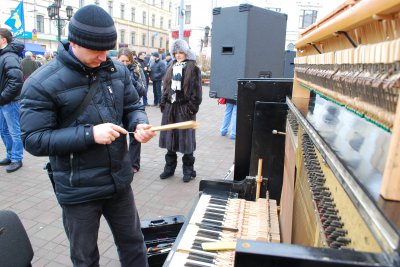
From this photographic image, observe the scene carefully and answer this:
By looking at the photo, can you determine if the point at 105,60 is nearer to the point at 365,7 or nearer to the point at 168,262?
the point at 168,262

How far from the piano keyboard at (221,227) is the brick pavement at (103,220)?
145 centimetres

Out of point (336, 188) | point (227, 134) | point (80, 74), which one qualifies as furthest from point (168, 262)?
point (227, 134)

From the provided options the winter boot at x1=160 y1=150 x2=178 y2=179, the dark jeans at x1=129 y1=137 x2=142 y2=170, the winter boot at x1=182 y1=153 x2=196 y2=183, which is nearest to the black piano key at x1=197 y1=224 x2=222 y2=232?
the winter boot at x1=182 y1=153 x2=196 y2=183

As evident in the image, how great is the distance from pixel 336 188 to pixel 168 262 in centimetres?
81

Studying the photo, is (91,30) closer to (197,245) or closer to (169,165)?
(197,245)

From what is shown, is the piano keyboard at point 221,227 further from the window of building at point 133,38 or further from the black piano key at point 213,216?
the window of building at point 133,38

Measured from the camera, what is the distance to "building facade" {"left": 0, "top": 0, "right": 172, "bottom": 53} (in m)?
36.0

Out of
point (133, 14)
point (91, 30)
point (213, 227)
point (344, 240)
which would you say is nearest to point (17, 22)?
point (91, 30)

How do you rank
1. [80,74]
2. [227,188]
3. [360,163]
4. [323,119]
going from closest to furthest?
[360,163] → [323,119] → [80,74] → [227,188]

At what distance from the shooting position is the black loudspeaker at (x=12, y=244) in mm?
2023

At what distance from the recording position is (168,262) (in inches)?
61.7

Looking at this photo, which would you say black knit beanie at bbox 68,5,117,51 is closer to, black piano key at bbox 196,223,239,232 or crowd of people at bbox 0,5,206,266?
crowd of people at bbox 0,5,206,266

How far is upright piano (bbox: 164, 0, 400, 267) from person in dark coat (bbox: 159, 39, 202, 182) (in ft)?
6.52

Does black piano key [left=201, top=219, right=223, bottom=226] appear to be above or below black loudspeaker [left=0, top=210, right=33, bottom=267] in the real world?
above
